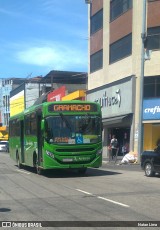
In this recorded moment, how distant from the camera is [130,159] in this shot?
2952 centimetres

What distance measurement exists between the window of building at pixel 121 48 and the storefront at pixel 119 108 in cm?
223

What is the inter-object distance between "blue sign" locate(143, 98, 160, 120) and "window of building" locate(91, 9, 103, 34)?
1141 cm

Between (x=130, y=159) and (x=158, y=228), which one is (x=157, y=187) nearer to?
(x=158, y=228)

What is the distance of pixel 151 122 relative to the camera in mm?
33281

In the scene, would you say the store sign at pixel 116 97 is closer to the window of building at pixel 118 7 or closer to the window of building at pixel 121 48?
the window of building at pixel 121 48

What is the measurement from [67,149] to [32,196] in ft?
19.9

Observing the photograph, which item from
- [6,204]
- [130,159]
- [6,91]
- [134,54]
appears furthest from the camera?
[6,91]

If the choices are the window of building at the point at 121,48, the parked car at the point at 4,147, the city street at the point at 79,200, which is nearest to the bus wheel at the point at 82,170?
the city street at the point at 79,200

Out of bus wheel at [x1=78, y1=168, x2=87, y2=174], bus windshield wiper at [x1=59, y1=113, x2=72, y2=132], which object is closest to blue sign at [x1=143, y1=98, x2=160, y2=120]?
bus wheel at [x1=78, y1=168, x2=87, y2=174]

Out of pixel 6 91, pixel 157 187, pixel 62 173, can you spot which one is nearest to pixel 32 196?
pixel 157 187

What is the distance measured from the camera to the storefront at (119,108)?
113 ft

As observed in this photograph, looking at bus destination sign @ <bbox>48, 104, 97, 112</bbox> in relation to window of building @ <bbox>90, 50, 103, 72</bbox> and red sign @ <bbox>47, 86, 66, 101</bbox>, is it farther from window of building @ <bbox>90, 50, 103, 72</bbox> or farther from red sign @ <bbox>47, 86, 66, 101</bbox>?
red sign @ <bbox>47, 86, 66, 101</bbox>

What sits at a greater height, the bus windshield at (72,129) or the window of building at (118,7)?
the window of building at (118,7)

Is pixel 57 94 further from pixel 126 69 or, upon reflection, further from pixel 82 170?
pixel 82 170
